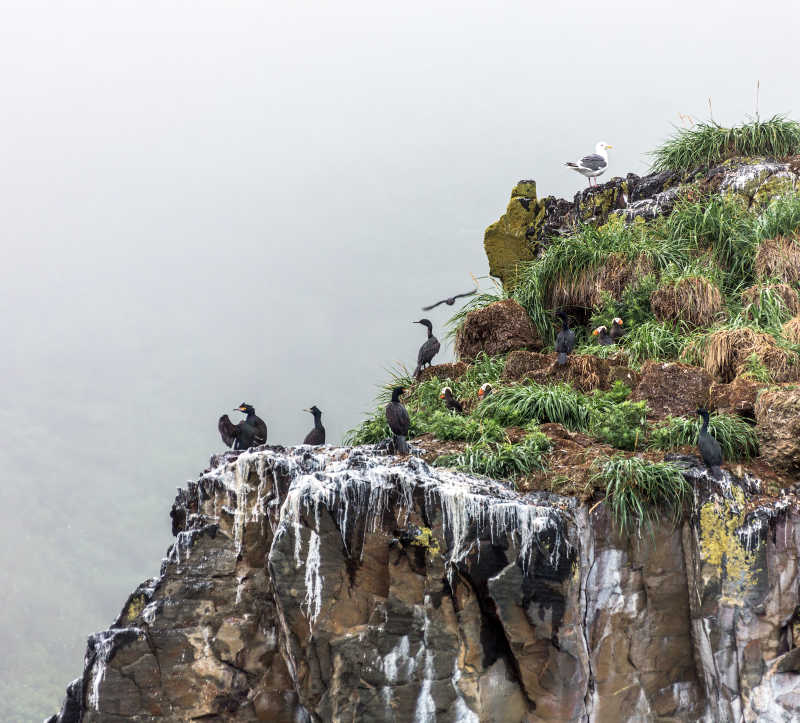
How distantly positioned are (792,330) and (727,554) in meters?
4.40

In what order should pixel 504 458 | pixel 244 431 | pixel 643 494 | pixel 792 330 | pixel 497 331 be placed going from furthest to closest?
pixel 497 331 → pixel 792 330 → pixel 244 431 → pixel 504 458 → pixel 643 494

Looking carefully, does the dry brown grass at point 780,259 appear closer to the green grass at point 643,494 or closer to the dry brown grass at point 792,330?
the dry brown grass at point 792,330

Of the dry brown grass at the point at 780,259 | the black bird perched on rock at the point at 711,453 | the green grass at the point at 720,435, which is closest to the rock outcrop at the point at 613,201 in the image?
the dry brown grass at the point at 780,259

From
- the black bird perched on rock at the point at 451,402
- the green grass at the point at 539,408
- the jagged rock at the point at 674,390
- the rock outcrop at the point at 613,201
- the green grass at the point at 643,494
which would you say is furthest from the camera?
the rock outcrop at the point at 613,201

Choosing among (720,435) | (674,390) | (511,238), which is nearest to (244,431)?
(674,390)

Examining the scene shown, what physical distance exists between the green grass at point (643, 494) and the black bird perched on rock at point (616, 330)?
428 centimetres

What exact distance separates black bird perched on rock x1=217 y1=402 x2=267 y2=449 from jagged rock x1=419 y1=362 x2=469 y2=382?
2719mm

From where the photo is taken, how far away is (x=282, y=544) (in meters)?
7.06

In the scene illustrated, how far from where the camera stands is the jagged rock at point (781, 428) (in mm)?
7691

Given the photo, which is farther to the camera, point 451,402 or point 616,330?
point 616,330

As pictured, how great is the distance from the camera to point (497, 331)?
1158cm

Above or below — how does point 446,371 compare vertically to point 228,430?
above

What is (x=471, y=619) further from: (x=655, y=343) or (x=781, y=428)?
(x=655, y=343)

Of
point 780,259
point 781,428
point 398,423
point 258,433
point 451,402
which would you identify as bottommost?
point 781,428
